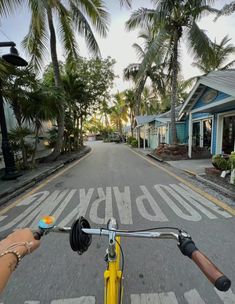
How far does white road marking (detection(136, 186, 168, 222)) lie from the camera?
369cm

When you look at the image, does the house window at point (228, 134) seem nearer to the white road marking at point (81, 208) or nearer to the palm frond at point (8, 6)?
the white road marking at point (81, 208)

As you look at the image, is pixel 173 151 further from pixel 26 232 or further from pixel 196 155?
pixel 26 232

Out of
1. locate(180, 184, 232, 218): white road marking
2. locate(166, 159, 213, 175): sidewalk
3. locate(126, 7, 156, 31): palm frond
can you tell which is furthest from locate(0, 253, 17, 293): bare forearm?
locate(126, 7, 156, 31): palm frond

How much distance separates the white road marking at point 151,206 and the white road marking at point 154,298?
1654 millimetres

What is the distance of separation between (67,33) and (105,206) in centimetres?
1144

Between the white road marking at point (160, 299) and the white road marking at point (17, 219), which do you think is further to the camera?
the white road marking at point (17, 219)

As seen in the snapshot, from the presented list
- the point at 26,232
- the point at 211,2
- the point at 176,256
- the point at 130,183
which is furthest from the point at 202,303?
the point at 211,2

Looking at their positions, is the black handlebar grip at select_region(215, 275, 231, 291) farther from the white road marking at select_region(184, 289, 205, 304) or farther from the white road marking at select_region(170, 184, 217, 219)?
the white road marking at select_region(170, 184, 217, 219)

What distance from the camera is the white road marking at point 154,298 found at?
6.24ft

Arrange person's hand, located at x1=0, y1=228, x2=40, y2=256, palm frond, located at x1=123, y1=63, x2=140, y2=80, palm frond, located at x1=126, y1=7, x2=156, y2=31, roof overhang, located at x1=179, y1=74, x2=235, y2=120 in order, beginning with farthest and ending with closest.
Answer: palm frond, located at x1=123, y1=63, x2=140, y2=80
palm frond, located at x1=126, y1=7, x2=156, y2=31
roof overhang, located at x1=179, y1=74, x2=235, y2=120
person's hand, located at x1=0, y1=228, x2=40, y2=256

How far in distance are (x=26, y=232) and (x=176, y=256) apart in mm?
2095

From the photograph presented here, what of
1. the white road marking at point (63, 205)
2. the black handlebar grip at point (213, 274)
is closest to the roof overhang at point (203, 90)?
the white road marking at point (63, 205)

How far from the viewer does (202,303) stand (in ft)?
6.15

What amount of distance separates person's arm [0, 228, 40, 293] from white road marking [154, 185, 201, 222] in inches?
122
